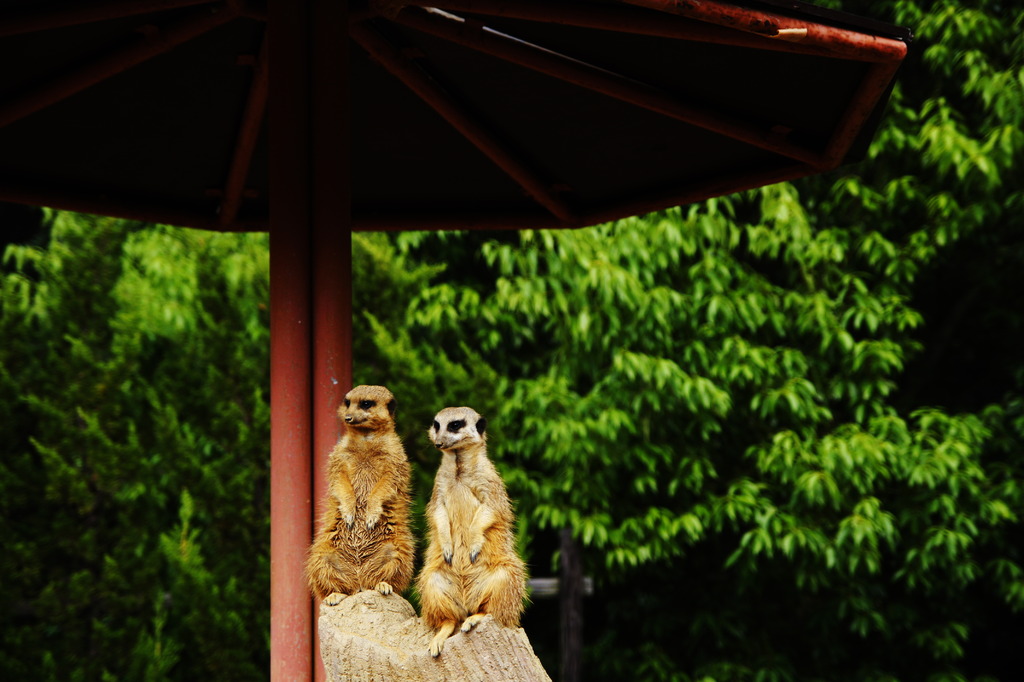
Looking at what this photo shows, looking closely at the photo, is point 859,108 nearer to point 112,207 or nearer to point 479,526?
point 479,526

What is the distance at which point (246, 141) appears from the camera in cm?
350

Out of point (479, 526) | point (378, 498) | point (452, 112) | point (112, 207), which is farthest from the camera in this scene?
point (112, 207)

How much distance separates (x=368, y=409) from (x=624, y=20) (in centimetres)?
107

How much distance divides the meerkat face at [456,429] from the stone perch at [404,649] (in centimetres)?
37

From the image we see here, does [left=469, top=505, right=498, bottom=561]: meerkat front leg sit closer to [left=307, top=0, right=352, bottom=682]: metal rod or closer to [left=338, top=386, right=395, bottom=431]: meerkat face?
[left=338, top=386, right=395, bottom=431]: meerkat face

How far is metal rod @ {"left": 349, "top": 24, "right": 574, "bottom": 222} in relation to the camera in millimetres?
3057

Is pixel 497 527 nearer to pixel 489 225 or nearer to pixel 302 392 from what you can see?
pixel 302 392

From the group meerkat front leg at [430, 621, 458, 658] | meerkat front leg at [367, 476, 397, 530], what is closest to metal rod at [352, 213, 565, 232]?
meerkat front leg at [367, 476, 397, 530]

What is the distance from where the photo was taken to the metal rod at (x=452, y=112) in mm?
3057

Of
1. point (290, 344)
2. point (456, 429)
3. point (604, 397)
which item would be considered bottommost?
point (456, 429)

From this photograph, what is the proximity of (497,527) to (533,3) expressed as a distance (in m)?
1.19

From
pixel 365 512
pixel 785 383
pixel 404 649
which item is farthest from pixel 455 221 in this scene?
pixel 785 383

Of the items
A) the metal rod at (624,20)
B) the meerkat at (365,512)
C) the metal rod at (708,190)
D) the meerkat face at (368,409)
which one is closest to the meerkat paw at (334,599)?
the meerkat at (365,512)

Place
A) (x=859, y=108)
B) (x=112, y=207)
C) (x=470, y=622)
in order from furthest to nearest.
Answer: (x=112, y=207)
(x=859, y=108)
(x=470, y=622)
